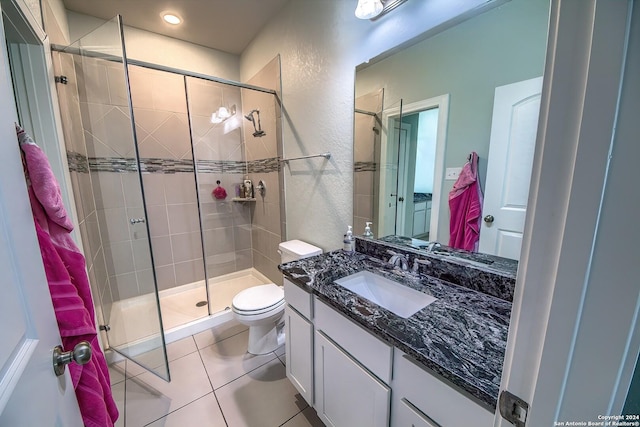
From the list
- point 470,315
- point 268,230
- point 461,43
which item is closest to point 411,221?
point 470,315

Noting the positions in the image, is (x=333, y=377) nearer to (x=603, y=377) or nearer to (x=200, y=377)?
(x=603, y=377)

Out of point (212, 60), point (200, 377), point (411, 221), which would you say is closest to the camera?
point (411, 221)

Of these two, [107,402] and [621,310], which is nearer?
[621,310]

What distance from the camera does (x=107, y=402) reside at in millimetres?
831

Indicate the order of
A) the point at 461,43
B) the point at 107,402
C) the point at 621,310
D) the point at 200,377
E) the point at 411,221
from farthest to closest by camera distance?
the point at 200,377, the point at 411,221, the point at 461,43, the point at 107,402, the point at 621,310

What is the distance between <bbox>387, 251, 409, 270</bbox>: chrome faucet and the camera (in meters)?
1.31

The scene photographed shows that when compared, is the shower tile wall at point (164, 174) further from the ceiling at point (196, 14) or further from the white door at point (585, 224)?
the white door at point (585, 224)

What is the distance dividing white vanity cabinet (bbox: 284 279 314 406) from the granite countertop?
3.5 inches

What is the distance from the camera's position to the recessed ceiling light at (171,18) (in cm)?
202

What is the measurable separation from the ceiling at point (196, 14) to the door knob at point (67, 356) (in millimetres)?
2360

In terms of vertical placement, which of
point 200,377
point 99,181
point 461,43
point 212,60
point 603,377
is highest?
point 212,60

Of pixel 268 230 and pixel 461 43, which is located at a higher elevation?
pixel 461 43

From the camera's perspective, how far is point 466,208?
1104 millimetres

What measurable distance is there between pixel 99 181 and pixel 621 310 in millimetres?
2691
